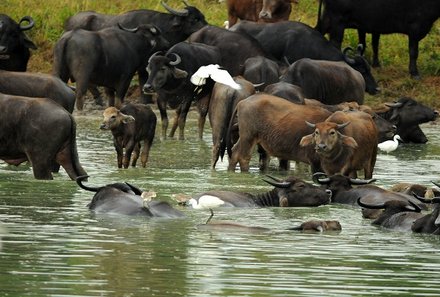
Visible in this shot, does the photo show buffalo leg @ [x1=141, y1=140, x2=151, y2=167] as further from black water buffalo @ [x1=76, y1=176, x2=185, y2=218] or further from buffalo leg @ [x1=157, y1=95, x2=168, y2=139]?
black water buffalo @ [x1=76, y1=176, x2=185, y2=218]

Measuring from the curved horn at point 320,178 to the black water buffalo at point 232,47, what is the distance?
919 centimetres

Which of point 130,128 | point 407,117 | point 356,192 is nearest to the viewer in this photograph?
point 356,192

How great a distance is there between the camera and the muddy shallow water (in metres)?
11.3

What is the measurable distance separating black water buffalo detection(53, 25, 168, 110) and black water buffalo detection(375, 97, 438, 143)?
16.1ft

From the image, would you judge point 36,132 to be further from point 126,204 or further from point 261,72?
point 261,72

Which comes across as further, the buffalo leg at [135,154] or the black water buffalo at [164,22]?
the black water buffalo at [164,22]

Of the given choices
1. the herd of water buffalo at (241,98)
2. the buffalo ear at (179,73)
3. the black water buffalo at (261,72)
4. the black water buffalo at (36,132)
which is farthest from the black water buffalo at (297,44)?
the black water buffalo at (36,132)

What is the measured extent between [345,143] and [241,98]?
11.0 ft

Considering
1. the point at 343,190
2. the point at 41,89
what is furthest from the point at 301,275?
the point at 41,89

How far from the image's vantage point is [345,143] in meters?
19.3

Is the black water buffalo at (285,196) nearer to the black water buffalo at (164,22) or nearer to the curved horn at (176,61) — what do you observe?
the curved horn at (176,61)

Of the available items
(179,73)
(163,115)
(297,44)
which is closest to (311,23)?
(297,44)

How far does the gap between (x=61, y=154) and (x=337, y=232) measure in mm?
4931

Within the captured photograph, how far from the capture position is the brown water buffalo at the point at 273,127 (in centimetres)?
2058
